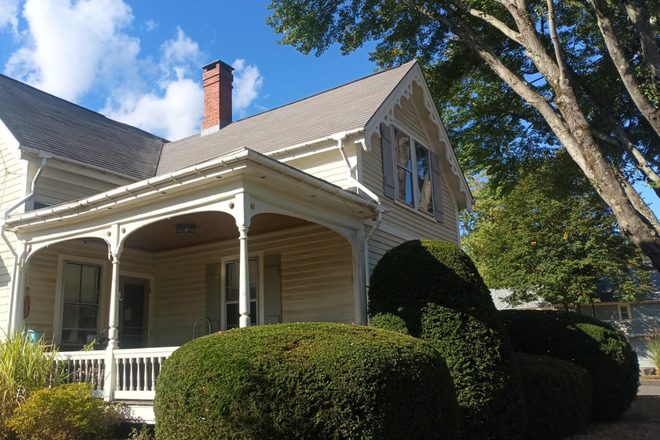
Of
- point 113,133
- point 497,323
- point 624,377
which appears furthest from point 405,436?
point 113,133

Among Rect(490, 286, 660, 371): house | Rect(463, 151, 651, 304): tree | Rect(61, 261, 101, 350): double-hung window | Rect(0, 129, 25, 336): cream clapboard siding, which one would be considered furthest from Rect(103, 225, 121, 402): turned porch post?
Rect(490, 286, 660, 371): house

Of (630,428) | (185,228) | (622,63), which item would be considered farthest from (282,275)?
(622,63)

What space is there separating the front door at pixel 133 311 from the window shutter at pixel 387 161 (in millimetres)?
5731

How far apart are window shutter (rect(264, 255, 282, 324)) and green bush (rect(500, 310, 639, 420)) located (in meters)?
4.29

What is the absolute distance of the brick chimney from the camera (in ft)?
54.6

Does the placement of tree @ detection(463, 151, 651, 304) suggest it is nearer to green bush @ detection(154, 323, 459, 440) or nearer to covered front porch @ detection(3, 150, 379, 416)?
covered front porch @ detection(3, 150, 379, 416)

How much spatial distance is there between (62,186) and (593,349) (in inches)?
403

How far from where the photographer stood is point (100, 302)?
1140 cm

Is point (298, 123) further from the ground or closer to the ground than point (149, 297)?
further from the ground

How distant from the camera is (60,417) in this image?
687 centimetres

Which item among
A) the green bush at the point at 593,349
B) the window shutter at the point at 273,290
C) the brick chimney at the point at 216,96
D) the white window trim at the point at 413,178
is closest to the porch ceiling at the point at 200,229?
the window shutter at the point at 273,290

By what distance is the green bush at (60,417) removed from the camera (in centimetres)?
671

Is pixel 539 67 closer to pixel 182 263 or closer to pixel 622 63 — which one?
pixel 622 63

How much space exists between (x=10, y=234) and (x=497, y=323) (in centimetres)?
865
